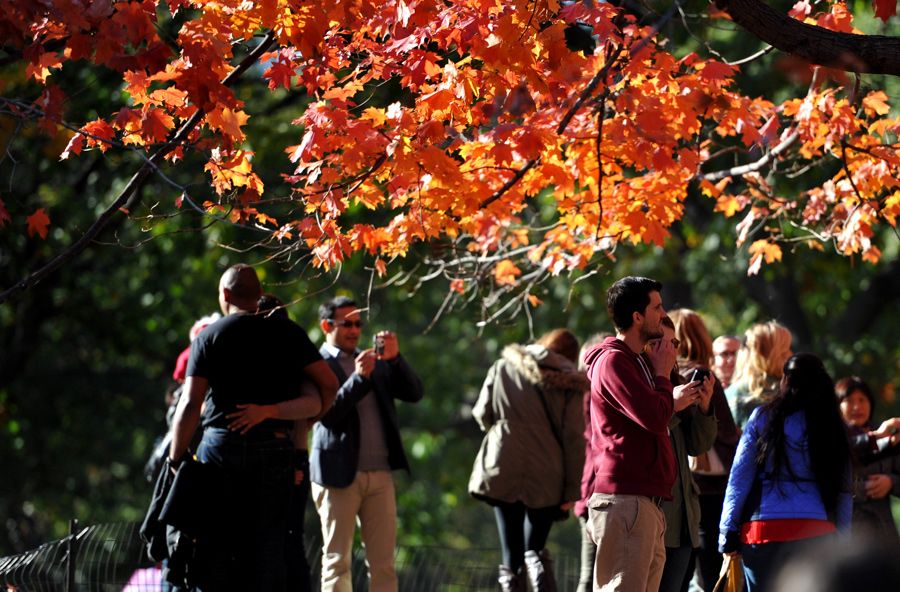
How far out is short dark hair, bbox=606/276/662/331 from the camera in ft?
18.8

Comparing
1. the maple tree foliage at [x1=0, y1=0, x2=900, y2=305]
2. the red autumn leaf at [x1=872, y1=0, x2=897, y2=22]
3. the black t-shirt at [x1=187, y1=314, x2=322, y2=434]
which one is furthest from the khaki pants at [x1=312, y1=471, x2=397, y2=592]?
the red autumn leaf at [x1=872, y1=0, x2=897, y2=22]

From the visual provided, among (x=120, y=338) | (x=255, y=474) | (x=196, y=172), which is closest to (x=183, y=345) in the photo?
(x=120, y=338)

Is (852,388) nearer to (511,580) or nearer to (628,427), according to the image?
(511,580)

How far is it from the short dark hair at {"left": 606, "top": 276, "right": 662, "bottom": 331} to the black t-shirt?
5.30ft

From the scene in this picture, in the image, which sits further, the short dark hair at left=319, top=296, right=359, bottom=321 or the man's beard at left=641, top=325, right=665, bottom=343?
the short dark hair at left=319, top=296, right=359, bottom=321

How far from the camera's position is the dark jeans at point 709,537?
716 cm

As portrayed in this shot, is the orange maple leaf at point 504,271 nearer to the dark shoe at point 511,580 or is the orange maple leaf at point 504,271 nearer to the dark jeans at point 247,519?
the dark shoe at point 511,580

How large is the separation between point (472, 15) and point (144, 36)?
1483mm

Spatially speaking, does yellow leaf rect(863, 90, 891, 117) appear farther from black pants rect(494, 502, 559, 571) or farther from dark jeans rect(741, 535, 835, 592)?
black pants rect(494, 502, 559, 571)

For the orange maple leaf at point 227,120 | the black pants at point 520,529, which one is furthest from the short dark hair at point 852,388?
the orange maple leaf at point 227,120

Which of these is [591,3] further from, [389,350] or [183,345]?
[183,345]

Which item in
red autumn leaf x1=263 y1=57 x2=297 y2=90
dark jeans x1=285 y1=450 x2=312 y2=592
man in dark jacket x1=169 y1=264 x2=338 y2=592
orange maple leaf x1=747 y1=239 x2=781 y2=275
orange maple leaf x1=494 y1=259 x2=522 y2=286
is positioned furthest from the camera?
orange maple leaf x1=494 y1=259 x2=522 y2=286

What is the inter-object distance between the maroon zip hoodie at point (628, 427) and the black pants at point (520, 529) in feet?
7.37

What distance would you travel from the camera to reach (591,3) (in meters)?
5.72
